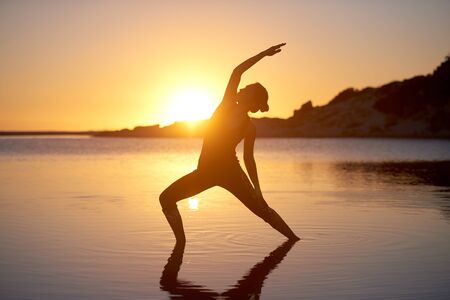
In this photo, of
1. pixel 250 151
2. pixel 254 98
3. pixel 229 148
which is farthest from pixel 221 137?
pixel 254 98

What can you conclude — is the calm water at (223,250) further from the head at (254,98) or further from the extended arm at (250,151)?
the head at (254,98)

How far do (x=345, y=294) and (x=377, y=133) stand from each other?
181 m

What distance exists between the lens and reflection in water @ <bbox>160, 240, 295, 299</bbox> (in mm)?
7168

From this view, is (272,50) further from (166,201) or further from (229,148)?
(166,201)

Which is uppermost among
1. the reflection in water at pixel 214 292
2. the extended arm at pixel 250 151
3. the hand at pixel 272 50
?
the hand at pixel 272 50

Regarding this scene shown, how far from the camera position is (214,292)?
730 cm

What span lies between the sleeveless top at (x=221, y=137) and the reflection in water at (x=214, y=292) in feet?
4.12

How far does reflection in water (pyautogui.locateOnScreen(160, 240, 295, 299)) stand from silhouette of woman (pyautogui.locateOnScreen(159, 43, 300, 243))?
81 centimetres

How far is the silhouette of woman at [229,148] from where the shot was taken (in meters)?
9.34

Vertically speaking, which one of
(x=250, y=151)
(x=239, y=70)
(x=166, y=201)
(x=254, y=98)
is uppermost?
(x=239, y=70)

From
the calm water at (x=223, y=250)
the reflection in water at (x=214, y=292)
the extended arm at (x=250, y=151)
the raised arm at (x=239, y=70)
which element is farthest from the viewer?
the extended arm at (x=250, y=151)

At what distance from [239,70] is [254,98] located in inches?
16.5

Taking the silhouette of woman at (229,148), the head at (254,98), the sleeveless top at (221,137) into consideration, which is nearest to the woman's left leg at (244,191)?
the silhouette of woman at (229,148)

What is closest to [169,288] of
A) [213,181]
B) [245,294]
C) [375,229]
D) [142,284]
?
[142,284]
